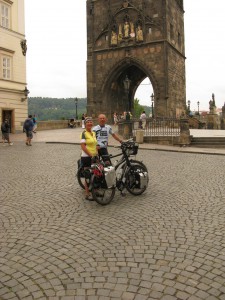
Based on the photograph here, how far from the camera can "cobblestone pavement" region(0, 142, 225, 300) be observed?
3.24m

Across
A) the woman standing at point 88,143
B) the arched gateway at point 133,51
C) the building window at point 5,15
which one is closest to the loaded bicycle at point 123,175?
the woman standing at point 88,143

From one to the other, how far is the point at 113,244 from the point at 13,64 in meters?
25.9

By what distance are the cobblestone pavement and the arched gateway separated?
27.6 meters

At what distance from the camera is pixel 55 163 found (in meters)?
12.0

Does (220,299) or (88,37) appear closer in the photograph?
(220,299)

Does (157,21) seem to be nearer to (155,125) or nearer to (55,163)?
(155,125)

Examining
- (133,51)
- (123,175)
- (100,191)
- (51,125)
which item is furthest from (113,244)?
(133,51)

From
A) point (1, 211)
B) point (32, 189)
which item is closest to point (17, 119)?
point (32, 189)

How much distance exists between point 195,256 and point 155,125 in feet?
57.2

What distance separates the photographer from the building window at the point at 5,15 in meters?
26.3

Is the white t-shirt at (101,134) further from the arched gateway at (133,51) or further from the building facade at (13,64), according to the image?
the arched gateway at (133,51)

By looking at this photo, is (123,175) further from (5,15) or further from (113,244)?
(5,15)

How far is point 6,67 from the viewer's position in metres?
26.7

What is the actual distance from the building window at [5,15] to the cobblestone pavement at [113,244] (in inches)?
885
